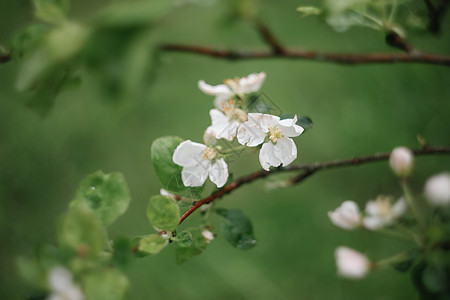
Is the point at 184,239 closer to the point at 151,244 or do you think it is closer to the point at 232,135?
the point at 151,244

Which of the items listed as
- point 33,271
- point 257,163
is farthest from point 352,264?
point 257,163

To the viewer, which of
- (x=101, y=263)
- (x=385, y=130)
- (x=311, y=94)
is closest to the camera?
(x=101, y=263)

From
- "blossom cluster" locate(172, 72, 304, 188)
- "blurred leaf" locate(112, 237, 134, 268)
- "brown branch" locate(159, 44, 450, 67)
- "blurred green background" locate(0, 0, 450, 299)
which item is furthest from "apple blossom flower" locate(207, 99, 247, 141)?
"blurred green background" locate(0, 0, 450, 299)

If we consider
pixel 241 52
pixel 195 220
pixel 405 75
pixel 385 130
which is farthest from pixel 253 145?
pixel 405 75

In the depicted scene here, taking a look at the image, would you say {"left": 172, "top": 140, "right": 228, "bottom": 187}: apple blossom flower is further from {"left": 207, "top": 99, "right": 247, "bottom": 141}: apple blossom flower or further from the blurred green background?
the blurred green background

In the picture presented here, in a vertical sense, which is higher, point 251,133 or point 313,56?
point 313,56

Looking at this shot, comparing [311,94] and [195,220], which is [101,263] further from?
[311,94]
